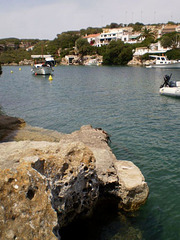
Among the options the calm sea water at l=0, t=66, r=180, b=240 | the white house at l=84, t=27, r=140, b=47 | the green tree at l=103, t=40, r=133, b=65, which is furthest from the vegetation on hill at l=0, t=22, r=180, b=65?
the calm sea water at l=0, t=66, r=180, b=240

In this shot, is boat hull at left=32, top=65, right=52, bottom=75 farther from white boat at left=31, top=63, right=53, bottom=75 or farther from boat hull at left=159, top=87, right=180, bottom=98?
boat hull at left=159, top=87, right=180, bottom=98

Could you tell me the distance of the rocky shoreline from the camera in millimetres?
4531

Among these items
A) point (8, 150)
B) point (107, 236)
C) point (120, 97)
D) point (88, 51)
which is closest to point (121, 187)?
point (107, 236)

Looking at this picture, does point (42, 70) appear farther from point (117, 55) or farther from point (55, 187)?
point (55, 187)

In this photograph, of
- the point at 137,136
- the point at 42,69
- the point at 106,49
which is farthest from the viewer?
the point at 106,49

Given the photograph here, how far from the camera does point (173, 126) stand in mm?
18844

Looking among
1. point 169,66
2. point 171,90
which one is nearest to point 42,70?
point 169,66

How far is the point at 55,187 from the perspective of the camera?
20.4ft

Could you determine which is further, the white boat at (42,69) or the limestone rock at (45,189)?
the white boat at (42,69)

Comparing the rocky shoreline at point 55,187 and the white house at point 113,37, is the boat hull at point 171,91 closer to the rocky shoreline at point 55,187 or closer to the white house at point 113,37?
the rocky shoreline at point 55,187

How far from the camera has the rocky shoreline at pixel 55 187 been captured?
178 inches

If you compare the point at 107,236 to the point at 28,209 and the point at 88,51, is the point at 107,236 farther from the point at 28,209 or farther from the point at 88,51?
the point at 88,51

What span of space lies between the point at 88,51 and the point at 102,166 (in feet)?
444

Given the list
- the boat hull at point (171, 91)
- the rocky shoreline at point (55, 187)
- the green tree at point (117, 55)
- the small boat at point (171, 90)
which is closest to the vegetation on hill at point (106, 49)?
the green tree at point (117, 55)
